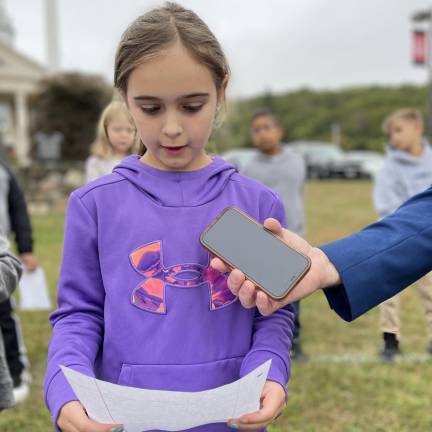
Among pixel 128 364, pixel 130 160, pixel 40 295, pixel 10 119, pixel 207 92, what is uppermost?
pixel 207 92

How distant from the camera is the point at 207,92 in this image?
1.17 metres

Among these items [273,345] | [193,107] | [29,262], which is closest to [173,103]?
[193,107]

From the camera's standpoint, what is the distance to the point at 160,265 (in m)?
1.17

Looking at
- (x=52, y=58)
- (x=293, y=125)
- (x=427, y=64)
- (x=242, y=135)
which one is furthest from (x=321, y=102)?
(x=427, y=64)

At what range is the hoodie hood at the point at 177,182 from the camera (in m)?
1.22

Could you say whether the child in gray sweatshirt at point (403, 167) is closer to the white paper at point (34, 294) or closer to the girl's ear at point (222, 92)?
the white paper at point (34, 294)

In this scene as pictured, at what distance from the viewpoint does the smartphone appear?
105cm

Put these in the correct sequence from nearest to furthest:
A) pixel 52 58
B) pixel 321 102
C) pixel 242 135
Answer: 1. pixel 52 58
2. pixel 242 135
3. pixel 321 102

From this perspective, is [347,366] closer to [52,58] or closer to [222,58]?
[222,58]

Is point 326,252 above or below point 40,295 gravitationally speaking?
above

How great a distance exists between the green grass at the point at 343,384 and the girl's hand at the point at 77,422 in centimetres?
187

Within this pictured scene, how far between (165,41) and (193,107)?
0.14 meters

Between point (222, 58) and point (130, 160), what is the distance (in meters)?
0.31

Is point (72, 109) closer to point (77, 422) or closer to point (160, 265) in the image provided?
point (160, 265)
